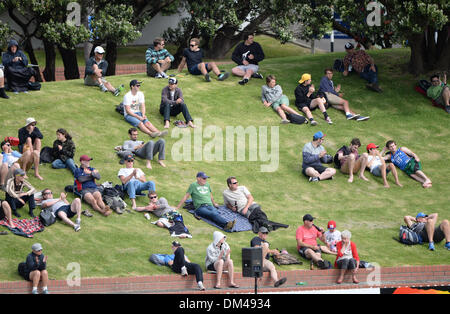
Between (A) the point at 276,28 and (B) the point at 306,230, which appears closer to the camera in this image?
(B) the point at 306,230

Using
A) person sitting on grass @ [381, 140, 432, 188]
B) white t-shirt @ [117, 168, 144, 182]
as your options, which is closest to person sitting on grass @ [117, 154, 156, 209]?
white t-shirt @ [117, 168, 144, 182]

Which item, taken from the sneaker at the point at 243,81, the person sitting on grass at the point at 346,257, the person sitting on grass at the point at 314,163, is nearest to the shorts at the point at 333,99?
the sneaker at the point at 243,81

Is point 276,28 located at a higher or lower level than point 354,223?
higher

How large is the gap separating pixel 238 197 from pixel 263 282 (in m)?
3.33

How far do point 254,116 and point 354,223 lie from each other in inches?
242

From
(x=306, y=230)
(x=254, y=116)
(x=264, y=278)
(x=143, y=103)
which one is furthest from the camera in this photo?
(x=254, y=116)

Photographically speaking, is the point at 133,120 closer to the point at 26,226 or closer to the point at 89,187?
the point at 89,187

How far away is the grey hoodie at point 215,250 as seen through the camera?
680 inches

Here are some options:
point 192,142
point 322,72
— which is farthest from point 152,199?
point 322,72

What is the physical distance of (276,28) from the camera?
3456 centimetres

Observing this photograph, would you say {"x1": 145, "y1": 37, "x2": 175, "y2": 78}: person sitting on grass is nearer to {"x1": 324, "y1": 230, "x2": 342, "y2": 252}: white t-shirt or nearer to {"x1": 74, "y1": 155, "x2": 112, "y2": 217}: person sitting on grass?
{"x1": 74, "y1": 155, "x2": 112, "y2": 217}: person sitting on grass
